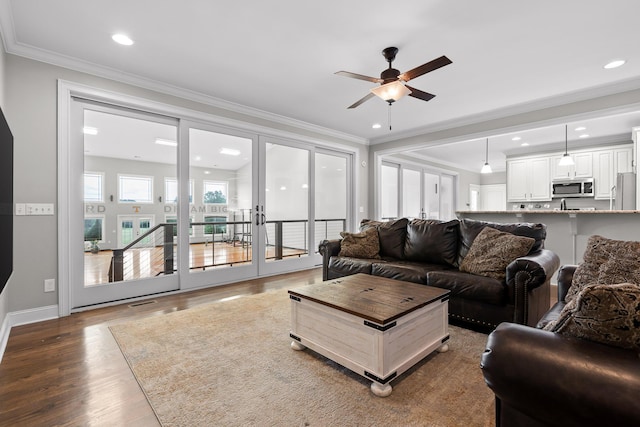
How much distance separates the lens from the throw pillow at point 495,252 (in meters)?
2.62

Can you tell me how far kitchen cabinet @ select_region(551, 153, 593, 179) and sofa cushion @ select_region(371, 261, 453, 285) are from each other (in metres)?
5.19

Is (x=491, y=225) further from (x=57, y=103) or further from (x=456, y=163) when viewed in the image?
(x=456, y=163)

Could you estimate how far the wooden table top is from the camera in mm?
1830

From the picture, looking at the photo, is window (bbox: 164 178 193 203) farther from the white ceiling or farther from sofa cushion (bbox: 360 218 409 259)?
sofa cushion (bbox: 360 218 409 259)

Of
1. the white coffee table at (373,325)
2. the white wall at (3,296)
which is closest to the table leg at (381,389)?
the white coffee table at (373,325)

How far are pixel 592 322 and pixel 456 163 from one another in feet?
30.3

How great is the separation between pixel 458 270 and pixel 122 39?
382cm

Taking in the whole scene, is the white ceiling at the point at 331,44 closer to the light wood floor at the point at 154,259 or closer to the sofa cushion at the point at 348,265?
the light wood floor at the point at 154,259

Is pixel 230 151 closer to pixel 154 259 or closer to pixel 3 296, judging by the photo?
pixel 154 259

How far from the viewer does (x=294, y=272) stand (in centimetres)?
513

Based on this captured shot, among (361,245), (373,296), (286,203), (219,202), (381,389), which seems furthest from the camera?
(286,203)

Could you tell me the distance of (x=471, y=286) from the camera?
8.49 ft

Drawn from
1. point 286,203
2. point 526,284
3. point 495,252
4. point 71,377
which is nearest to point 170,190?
point 286,203

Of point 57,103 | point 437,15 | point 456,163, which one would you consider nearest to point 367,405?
point 437,15
